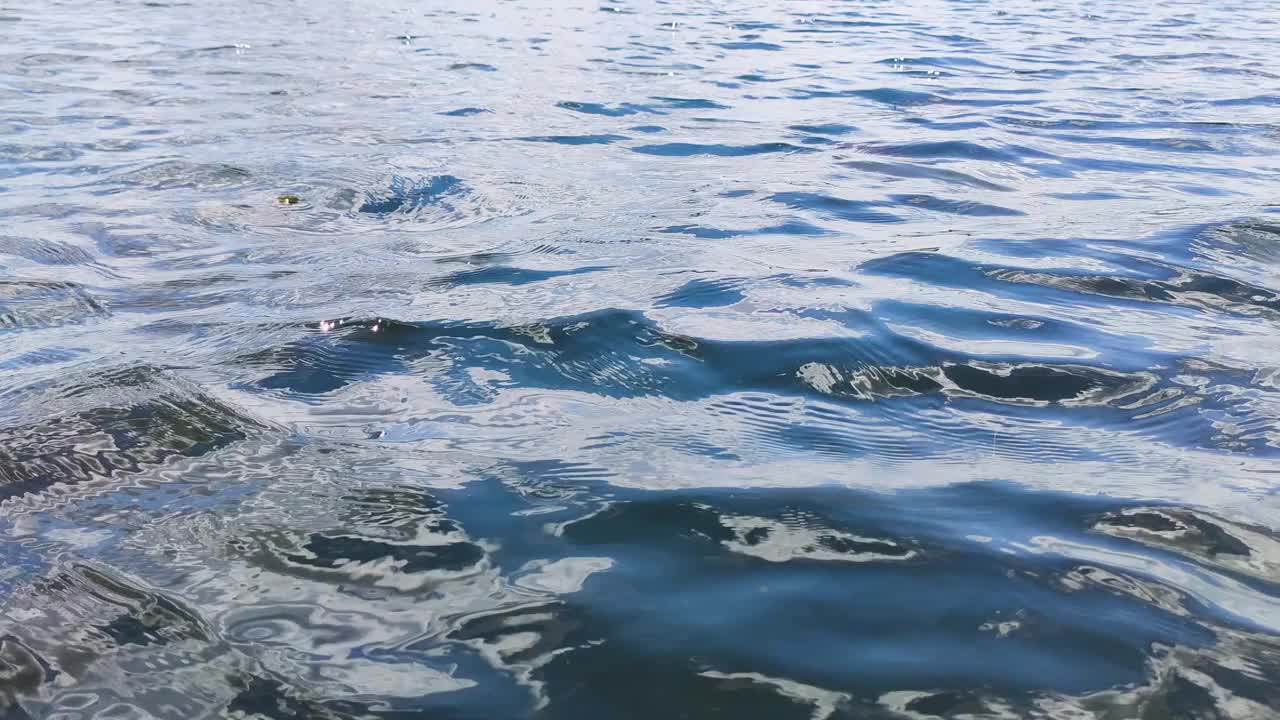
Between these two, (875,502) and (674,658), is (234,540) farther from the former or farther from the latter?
(875,502)

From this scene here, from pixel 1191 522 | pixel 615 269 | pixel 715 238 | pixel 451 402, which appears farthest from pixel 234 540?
pixel 715 238

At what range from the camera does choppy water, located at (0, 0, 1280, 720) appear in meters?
1.88

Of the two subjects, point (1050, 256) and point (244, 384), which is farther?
point (1050, 256)

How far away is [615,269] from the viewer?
443 cm

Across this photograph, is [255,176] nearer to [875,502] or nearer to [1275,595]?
[875,502]

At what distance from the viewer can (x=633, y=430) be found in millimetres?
2900

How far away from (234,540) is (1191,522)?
206 cm

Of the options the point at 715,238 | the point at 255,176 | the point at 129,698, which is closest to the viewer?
the point at 129,698

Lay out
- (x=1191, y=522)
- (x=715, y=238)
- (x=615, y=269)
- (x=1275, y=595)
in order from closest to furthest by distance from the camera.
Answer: (x=1275, y=595)
(x=1191, y=522)
(x=615, y=269)
(x=715, y=238)

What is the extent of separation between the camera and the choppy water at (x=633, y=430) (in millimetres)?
1881

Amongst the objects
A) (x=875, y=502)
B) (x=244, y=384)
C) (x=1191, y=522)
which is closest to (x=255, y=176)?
(x=244, y=384)

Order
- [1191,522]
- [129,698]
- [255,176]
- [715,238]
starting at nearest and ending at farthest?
[129,698] < [1191,522] < [715,238] < [255,176]

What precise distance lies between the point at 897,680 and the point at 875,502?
68 cm

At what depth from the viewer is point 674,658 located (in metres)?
1.89
